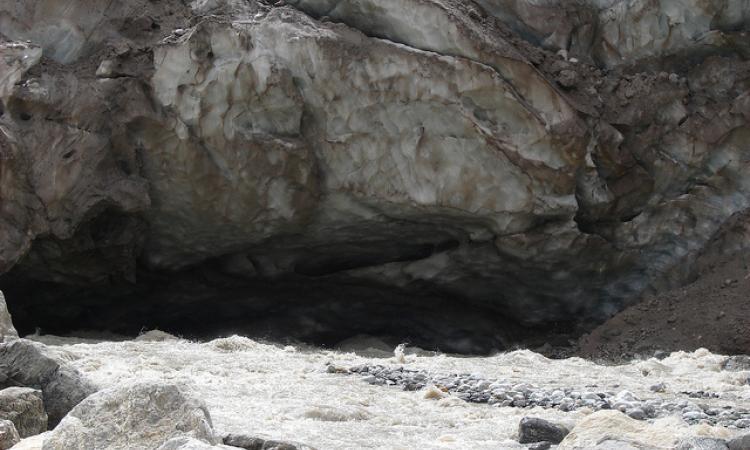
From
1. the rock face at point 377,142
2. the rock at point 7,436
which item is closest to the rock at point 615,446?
the rock at point 7,436

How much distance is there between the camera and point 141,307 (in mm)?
22531

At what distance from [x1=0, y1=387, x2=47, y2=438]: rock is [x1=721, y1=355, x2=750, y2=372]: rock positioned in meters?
11.2

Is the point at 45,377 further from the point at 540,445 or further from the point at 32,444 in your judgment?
the point at 540,445

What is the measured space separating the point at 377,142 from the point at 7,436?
13.7 m

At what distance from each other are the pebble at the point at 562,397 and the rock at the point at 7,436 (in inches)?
219

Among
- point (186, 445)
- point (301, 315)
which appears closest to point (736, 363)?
point (301, 315)

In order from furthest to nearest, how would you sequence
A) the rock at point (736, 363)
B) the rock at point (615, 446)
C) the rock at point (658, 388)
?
the rock at point (736, 363), the rock at point (658, 388), the rock at point (615, 446)

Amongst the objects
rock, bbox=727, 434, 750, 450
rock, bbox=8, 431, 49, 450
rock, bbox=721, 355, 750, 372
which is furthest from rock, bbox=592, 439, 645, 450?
rock, bbox=721, 355, 750, 372

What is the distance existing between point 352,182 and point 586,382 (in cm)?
817

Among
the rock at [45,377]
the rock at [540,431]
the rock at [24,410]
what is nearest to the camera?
the rock at [24,410]

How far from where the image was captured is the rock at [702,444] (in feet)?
22.0

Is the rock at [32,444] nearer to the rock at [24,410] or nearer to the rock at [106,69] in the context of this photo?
the rock at [24,410]

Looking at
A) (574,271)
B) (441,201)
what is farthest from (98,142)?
(574,271)

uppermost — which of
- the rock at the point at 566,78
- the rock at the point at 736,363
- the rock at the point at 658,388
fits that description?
the rock at the point at 566,78
